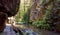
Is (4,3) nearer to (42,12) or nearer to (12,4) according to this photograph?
(12,4)

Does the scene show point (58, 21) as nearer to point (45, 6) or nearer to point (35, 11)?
point (45, 6)

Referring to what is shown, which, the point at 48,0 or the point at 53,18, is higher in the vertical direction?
the point at 48,0

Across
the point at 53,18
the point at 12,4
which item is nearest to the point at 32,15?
the point at 53,18

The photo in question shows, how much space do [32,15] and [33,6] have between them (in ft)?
3.73

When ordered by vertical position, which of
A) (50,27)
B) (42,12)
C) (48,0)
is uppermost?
(48,0)

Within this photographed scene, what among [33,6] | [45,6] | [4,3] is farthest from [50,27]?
[4,3]

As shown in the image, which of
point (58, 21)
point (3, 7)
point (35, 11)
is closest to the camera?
point (3, 7)

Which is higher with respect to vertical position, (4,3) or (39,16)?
(4,3)

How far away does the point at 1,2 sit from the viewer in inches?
269

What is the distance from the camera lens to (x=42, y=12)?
57.7 feet


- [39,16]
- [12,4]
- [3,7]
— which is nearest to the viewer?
[3,7]

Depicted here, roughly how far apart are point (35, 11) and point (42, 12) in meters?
2.56

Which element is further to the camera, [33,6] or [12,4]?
[33,6]

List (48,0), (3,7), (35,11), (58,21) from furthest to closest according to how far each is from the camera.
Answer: (35,11) → (48,0) → (58,21) → (3,7)
